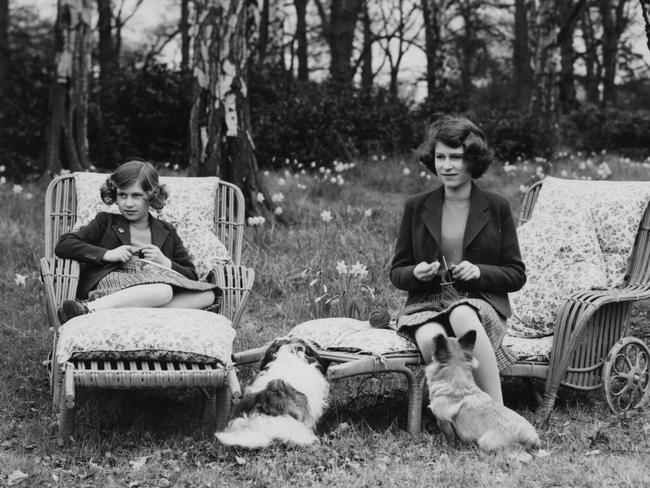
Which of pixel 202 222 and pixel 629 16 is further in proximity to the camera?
pixel 629 16

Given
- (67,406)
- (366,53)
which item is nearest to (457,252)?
(67,406)

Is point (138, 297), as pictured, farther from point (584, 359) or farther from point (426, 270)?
point (584, 359)

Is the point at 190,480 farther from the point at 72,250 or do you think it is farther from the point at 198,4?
the point at 198,4

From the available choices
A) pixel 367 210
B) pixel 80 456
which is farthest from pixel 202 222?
pixel 367 210

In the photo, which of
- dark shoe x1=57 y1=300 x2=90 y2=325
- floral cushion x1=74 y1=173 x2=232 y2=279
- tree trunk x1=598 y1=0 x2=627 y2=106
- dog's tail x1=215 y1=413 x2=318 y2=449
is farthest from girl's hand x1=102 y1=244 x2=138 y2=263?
tree trunk x1=598 y1=0 x2=627 y2=106

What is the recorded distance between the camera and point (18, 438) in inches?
167

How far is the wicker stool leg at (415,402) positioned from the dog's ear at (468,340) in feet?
1.36

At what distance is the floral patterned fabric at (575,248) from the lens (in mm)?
5082

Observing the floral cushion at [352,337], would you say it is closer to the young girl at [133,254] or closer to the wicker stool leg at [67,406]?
the young girl at [133,254]

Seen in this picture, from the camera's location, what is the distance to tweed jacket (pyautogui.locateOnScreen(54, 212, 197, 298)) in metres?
4.81

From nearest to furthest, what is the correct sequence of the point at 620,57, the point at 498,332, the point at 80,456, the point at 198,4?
the point at 80,456 → the point at 498,332 → the point at 198,4 → the point at 620,57

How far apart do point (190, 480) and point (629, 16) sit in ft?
81.8

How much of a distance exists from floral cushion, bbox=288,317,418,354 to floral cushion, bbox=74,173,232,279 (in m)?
1.08

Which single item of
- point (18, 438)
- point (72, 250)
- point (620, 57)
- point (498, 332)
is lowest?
point (18, 438)
